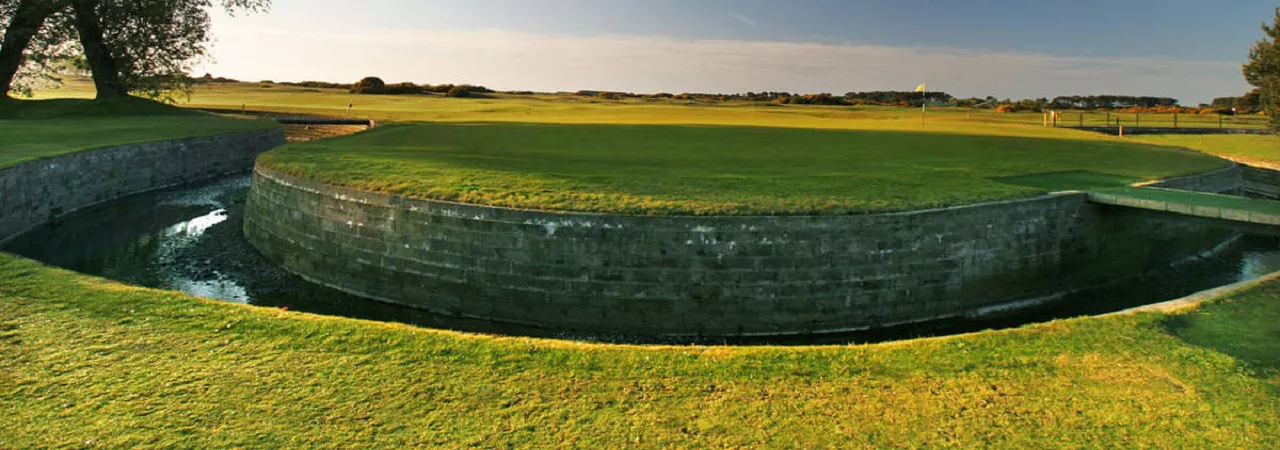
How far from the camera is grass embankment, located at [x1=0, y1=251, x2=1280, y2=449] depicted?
20.0 feet

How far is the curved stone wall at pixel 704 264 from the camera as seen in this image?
11602mm

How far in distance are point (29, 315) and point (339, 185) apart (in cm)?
621

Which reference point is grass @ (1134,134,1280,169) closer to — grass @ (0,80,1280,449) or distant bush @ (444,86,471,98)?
grass @ (0,80,1280,449)

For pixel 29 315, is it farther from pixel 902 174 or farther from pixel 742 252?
pixel 902 174

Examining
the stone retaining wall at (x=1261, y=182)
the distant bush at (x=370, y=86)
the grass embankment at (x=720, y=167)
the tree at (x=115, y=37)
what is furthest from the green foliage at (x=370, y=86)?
the stone retaining wall at (x=1261, y=182)

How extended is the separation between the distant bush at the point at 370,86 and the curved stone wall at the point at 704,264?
6105cm

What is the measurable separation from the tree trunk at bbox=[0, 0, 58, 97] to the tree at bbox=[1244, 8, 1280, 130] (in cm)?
5293

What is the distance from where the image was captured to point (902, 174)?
16172 millimetres

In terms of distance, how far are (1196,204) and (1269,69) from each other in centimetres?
2684

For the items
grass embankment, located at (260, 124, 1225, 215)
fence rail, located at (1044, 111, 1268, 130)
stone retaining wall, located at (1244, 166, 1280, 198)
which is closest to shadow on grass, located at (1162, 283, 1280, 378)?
grass embankment, located at (260, 124, 1225, 215)

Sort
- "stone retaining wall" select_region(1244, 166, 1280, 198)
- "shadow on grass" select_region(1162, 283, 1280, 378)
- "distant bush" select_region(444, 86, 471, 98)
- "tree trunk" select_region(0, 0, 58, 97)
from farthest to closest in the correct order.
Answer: "distant bush" select_region(444, 86, 471, 98)
"tree trunk" select_region(0, 0, 58, 97)
"stone retaining wall" select_region(1244, 166, 1280, 198)
"shadow on grass" select_region(1162, 283, 1280, 378)

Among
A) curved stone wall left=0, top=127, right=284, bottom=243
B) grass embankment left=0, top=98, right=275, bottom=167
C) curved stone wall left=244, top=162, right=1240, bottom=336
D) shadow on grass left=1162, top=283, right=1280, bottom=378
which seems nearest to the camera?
shadow on grass left=1162, top=283, right=1280, bottom=378

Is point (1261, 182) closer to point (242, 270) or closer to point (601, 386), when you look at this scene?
point (601, 386)

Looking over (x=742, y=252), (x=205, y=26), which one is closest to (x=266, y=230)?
(x=742, y=252)
